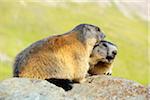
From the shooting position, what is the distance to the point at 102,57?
1656cm

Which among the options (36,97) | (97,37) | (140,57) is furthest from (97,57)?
(140,57)

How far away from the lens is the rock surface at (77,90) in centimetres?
1204

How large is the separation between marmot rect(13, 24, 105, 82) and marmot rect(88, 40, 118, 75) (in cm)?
86

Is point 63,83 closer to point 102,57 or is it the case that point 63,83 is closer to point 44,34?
point 102,57

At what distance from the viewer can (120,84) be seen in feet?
45.5

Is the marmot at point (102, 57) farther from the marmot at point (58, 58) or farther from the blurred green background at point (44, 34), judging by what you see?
the blurred green background at point (44, 34)

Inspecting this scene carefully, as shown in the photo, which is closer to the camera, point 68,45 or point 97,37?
point 68,45

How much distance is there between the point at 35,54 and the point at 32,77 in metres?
0.70

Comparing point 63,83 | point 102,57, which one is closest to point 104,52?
point 102,57

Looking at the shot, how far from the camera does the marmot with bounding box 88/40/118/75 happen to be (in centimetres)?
1633

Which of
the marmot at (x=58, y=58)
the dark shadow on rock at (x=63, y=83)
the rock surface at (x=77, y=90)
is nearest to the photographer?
the rock surface at (x=77, y=90)

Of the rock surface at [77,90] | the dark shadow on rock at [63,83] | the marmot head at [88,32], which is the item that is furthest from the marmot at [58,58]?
the rock surface at [77,90]

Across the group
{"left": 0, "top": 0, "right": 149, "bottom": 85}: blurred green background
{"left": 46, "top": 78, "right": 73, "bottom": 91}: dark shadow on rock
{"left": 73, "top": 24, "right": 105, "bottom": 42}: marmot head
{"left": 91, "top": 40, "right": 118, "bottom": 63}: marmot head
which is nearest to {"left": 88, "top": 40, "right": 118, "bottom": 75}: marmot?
{"left": 91, "top": 40, "right": 118, "bottom": 63}: marmot head

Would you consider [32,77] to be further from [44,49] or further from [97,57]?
[97,57]
